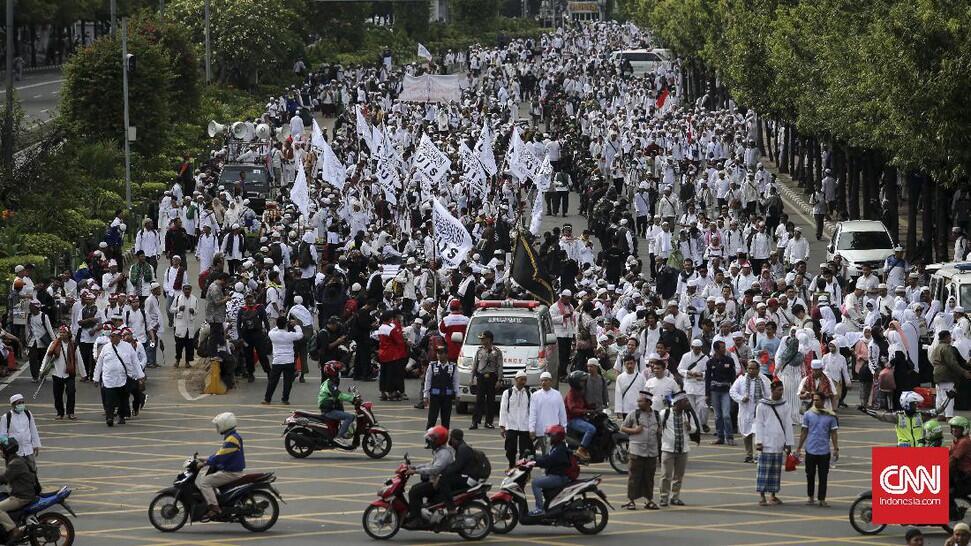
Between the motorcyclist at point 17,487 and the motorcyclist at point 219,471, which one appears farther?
the motorcyclist at point 219,471

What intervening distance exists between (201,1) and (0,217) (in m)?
38.5

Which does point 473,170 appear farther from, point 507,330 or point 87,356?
point 507,330

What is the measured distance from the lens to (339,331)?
28.3 meters

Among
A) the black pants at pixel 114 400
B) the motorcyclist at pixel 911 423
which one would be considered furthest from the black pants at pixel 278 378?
the motorcyclist at pixel 911 423

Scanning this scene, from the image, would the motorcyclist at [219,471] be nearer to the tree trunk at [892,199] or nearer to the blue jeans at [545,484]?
the blue jeans at [545,484]

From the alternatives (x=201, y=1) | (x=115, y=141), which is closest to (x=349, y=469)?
(x=115, y=141)

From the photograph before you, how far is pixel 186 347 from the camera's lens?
2981 centimetres

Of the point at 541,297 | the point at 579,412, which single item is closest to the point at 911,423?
the point at 579,412

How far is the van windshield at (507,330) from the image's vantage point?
26344 millimetres

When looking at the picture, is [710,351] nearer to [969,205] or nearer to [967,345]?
[967,345]

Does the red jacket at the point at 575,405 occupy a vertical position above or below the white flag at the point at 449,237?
below

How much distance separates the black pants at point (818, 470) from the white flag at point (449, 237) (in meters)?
12.4

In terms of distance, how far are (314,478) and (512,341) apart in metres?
5.04

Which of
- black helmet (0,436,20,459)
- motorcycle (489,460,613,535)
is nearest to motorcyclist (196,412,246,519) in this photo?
black helmet (0,436,20,459)
